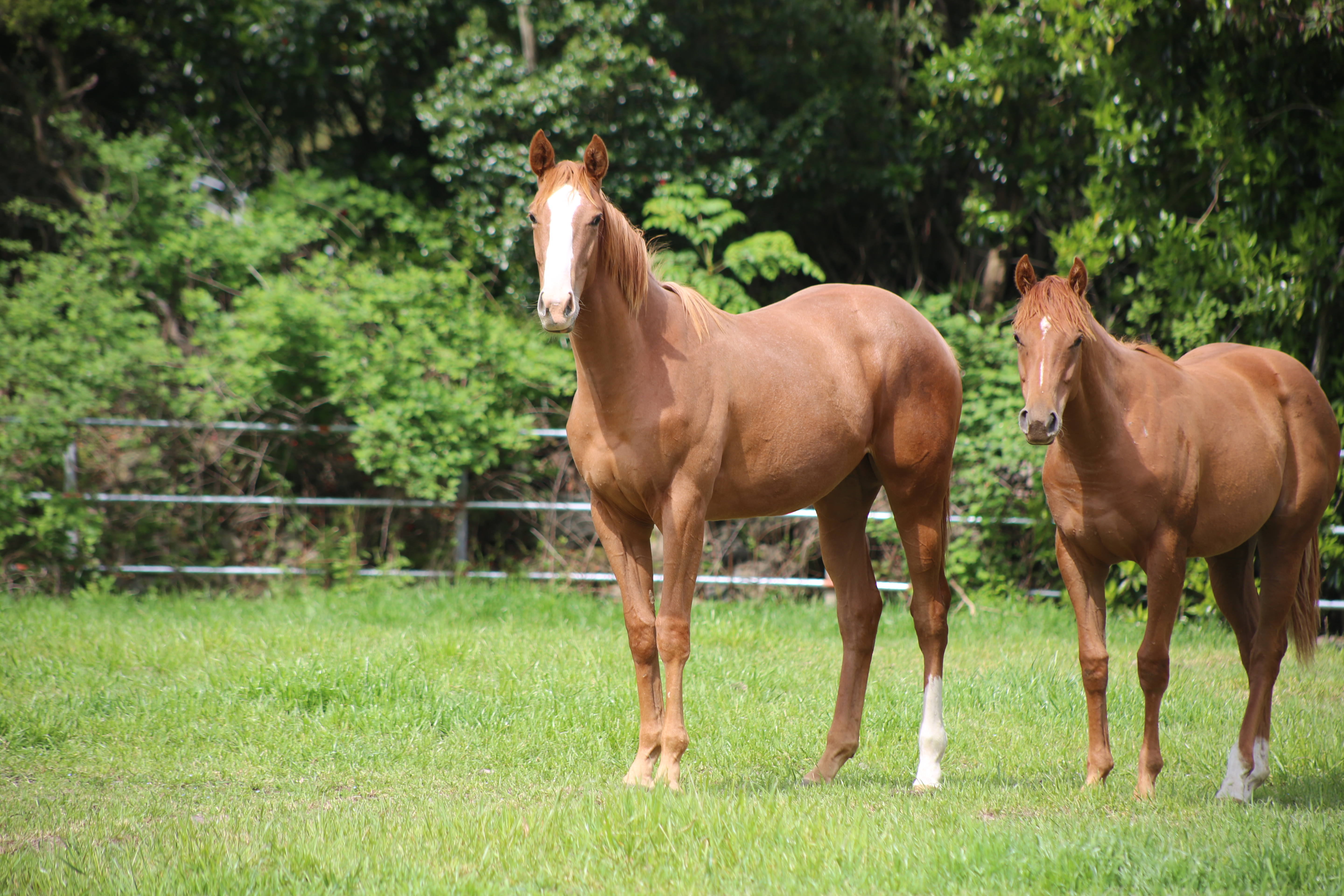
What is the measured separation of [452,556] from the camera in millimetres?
9773

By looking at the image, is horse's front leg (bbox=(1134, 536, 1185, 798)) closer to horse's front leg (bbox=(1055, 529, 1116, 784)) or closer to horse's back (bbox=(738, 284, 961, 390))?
horse's front leg (bbox=(1055, 529, 1116, 784))

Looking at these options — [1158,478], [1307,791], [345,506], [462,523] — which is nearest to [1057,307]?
[1158,478]

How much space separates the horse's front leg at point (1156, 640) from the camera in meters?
4.17

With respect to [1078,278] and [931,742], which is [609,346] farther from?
[931,742]

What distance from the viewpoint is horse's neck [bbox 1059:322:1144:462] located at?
4.20m

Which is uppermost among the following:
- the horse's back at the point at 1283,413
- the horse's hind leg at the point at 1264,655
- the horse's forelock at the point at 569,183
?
the horse's forelock at the point at 569,183

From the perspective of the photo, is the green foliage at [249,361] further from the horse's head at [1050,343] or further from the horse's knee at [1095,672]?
the horse's knee at [1095,672]

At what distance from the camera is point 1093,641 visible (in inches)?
171

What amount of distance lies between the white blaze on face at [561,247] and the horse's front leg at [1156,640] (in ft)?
8.15

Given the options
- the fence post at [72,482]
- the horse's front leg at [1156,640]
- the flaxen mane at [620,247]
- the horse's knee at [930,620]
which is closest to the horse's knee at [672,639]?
the flaxen mane at [620,247]

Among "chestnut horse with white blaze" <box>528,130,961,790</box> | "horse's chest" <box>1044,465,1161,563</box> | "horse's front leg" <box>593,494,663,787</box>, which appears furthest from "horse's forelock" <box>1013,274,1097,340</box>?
"horse's front leg" <box>593,494,663,787</box>

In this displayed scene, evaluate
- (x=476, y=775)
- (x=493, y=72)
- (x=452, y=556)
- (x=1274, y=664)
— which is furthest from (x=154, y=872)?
(x=493, y=72)

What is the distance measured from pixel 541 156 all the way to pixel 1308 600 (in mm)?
4027

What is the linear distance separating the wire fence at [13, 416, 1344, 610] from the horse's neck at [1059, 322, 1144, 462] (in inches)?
180
